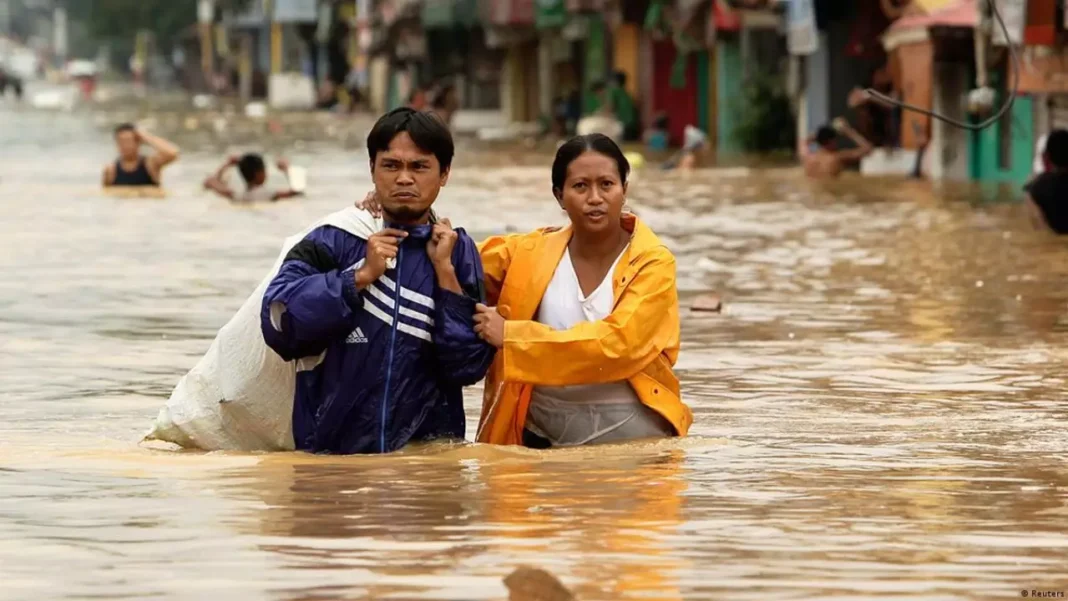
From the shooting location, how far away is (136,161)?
82.1 feet

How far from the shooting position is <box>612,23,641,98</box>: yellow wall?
49.4 m

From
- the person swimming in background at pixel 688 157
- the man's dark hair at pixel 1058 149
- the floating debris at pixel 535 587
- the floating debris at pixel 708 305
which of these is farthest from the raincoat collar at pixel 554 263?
the person swimming in background at pixel 688 157

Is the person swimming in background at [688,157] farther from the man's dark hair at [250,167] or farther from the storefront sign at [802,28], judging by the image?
the man's dark hair at [250,167]

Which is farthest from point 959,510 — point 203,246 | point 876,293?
point 203,246

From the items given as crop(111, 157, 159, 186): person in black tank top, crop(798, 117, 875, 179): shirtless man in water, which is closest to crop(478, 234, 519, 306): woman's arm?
crop(111, 157, 159, 186): person in black tank top

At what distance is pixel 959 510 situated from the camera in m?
6.64

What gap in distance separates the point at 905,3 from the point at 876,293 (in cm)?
1809

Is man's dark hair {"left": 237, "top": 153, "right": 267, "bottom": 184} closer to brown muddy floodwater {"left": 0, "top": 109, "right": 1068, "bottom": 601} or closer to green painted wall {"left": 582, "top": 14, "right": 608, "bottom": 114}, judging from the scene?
brown muddy floodwater {"left": 0, "top": 109, "right": 1068, "bottom": 601}

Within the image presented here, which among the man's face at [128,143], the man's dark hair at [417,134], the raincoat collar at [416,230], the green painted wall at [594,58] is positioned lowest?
the green painted wall at [594,58]

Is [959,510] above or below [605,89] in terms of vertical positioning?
above

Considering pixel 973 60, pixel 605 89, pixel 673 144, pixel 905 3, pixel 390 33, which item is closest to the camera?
pixel 973 60

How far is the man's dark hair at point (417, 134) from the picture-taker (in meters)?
6.98

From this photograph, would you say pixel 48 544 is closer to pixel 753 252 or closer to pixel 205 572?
pixel 205 572

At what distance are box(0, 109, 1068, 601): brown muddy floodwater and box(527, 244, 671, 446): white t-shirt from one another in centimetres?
9
